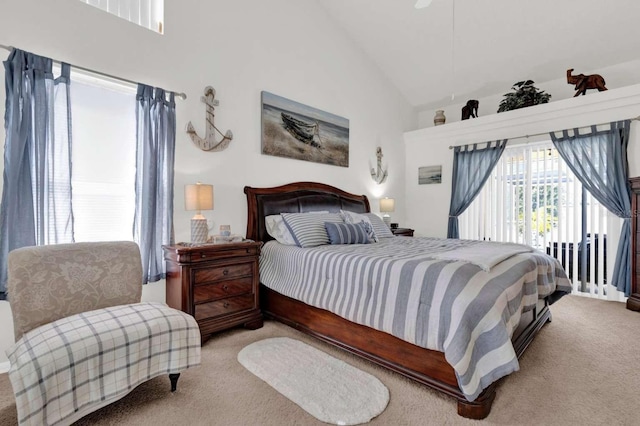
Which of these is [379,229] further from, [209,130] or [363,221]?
[209,130]

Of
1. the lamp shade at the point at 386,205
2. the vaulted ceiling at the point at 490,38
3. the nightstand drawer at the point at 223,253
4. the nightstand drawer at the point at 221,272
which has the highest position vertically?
the vaulted ceiling at the point at 490,38

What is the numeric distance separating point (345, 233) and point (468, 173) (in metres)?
2.88

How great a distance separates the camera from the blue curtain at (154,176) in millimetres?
2635

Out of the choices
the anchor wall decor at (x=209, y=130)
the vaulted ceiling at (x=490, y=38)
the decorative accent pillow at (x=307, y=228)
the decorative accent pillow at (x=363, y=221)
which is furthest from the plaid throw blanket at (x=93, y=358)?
the vaulted ceiling at (x=490, y=38)

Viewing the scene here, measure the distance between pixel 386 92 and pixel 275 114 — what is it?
2417 mm

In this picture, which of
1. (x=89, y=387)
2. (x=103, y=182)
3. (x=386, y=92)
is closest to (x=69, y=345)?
(x=89, y=387)

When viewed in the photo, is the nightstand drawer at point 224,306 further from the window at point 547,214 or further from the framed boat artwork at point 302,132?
the window at point 547,214

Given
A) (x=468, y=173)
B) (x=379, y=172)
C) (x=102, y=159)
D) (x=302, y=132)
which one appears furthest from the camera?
(x=379, y=172)

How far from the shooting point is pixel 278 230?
10.9ft

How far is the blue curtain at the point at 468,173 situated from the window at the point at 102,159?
4.42m

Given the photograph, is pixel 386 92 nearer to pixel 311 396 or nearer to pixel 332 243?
pixel 332 243

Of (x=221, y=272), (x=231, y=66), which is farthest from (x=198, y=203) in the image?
(x=231, y=66)

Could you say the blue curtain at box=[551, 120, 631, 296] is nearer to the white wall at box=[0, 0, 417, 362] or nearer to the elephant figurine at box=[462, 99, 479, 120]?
the elephant figurine at box=[462, 99, 479, 120]

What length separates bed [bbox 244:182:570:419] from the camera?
1.75 meters
